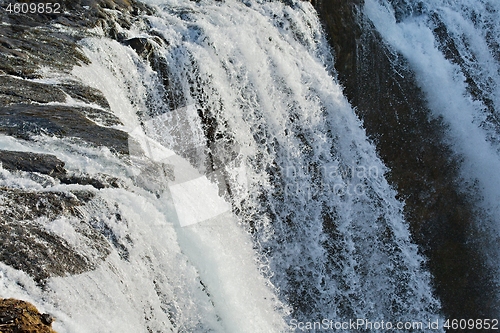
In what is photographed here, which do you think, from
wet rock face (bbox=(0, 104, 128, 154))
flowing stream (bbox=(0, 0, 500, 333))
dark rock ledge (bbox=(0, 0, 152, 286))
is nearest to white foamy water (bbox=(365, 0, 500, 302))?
flowing stream (bbox=(0, 0, 500, 333))

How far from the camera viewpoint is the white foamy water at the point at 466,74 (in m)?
9.13

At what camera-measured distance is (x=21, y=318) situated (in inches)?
148

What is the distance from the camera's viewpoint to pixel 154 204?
5.45 metres

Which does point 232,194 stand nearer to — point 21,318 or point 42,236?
point 42,236

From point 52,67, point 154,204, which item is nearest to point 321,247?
point 154,204

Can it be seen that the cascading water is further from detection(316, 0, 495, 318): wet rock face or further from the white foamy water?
the white foamy water

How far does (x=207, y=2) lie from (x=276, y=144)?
9.64 ft

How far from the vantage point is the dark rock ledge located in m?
→ 4.35

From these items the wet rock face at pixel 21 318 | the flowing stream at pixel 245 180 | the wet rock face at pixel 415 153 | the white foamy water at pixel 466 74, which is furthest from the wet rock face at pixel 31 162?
the white foamy water at pixel 466 74

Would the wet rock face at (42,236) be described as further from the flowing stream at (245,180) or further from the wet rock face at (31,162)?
the wet rock face at (31,162)

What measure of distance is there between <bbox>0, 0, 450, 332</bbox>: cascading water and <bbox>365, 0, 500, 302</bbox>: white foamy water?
5.39 feet

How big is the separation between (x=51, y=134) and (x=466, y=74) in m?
8.15

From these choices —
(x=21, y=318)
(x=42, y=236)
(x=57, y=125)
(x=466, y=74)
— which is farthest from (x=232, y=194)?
(x=466, y=74)

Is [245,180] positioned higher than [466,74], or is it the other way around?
[466,74]
